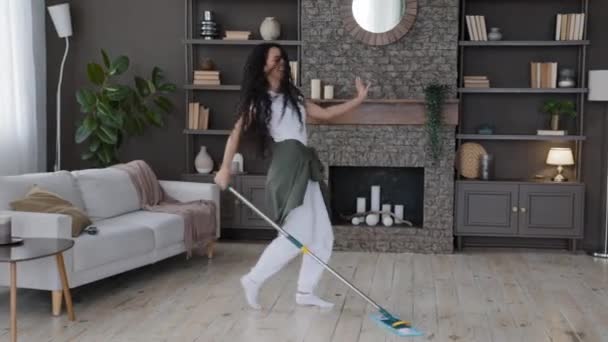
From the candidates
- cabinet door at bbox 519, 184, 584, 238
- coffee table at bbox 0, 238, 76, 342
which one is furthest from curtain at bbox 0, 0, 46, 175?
cabinet door at bbox 519, 184, 584, 238

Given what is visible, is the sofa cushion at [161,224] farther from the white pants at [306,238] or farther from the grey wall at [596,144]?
the grey wall at [596,144]

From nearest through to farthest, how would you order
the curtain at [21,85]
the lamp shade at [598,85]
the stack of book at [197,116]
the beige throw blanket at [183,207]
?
the beige throw blanket at [183,207]
the curtain at [21,85]
the lamp shade at [598,85]
the stack of book at [197,116]

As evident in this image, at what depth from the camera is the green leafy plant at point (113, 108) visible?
6.36 meters

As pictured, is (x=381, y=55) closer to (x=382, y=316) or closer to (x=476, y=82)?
(x=476, y=82)

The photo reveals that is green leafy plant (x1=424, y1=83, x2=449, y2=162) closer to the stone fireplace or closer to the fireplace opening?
the stone fireplace

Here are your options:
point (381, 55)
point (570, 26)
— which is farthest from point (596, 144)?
point (381, 55)

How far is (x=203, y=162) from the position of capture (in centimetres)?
675

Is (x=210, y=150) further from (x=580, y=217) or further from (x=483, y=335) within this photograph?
(x=483, y=335)

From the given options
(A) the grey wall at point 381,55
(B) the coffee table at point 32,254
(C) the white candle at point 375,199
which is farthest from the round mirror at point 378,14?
(B) the coffee table at point 32,254

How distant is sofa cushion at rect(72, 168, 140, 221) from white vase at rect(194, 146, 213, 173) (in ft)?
3.42

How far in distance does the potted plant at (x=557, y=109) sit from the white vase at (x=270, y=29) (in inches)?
89.7

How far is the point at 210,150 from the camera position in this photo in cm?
706

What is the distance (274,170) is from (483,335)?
4.60 feet

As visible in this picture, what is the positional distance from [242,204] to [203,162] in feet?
1.63
